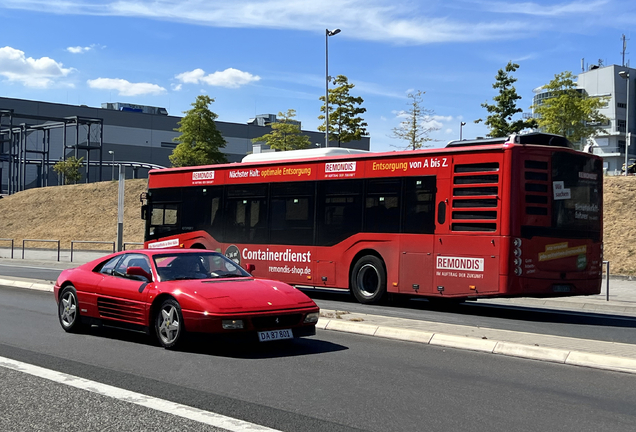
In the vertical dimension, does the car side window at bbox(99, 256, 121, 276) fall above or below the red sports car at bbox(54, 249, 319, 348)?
above

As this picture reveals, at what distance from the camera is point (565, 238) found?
47.6 feet

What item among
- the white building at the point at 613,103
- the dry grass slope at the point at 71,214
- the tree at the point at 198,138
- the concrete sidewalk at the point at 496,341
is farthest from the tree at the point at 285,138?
the concrete sidewalk at the point at 496,341

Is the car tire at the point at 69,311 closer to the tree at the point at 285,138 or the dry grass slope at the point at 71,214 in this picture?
A: the dry grass slope at the point at 71,214

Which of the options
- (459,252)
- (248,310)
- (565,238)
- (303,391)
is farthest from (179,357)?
(565,238)

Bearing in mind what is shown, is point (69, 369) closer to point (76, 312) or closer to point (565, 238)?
point (76, 312)

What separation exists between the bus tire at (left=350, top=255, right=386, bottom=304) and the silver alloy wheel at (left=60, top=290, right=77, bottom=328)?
7.25m

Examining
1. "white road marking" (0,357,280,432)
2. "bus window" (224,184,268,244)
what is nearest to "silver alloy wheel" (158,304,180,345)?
"white road marking" (0,357,280,432)

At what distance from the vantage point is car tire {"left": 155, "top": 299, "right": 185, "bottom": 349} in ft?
29.5

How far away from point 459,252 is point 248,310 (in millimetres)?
6988

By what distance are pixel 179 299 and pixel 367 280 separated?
8211 millimetres

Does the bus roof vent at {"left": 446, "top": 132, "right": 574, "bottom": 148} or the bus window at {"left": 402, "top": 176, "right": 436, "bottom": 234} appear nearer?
the bus roof vent at {"left": 446, "top": 132, "right": 574, "bottom": 148}

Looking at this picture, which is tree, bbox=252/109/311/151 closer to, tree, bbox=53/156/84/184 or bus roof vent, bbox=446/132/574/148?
tree, bbox=53/156/84/184

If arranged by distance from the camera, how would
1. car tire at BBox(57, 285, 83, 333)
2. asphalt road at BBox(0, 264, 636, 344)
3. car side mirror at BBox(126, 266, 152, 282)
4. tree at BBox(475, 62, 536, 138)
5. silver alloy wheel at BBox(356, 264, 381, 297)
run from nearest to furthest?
car side mirror at BBox(126, 266, 152, 282), car tire at BBox(57, 285, 83, 333), asphalt road at BBox(0, 264, 636, 344), silver alloy wheel at BBox(356, 264, 381, 297), tree at BBox(475, 62, 536, 138)

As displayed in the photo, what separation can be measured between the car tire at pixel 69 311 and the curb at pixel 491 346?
3.56 meters
